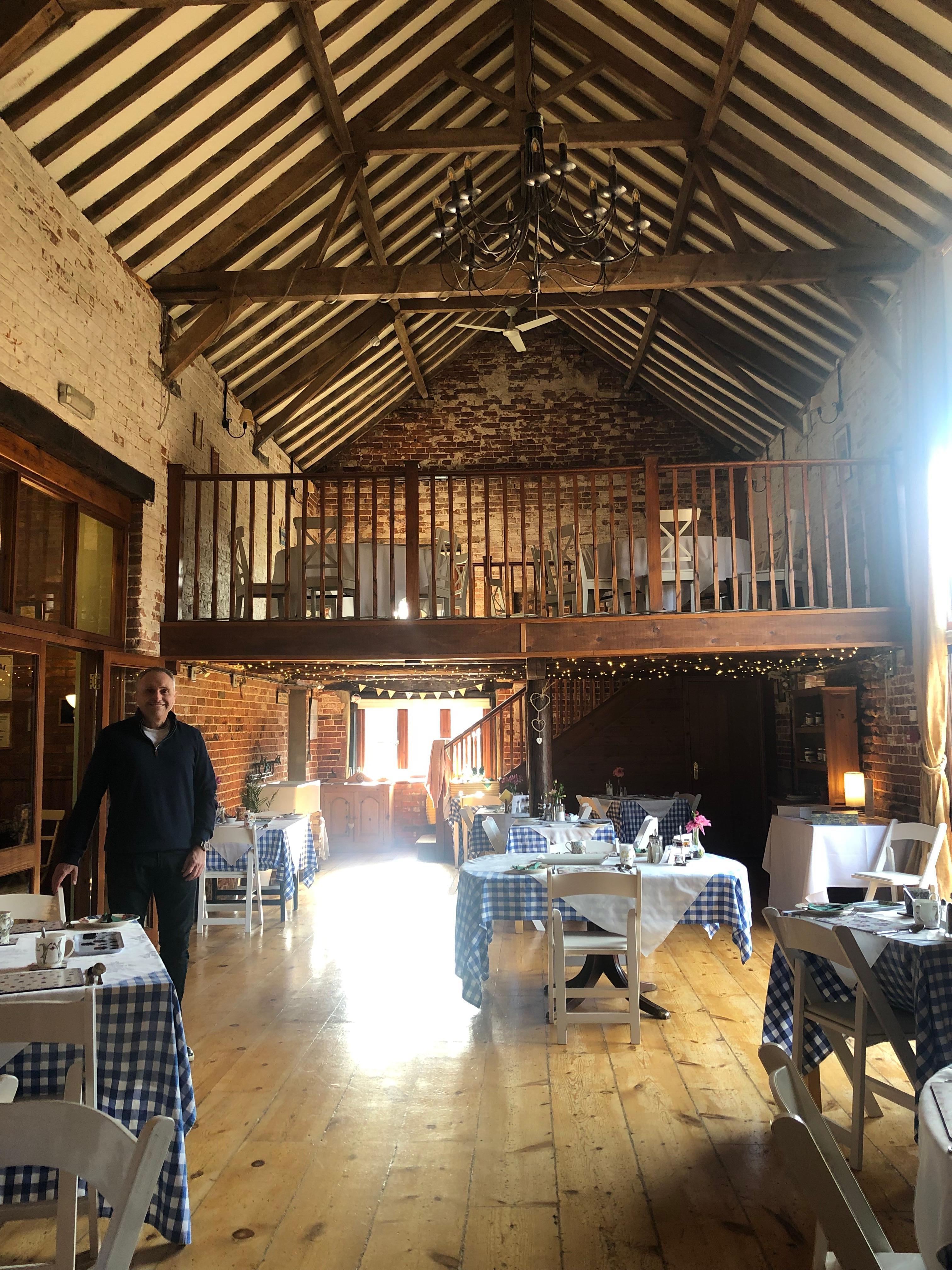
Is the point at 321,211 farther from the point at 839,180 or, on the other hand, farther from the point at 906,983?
the point at 906,983

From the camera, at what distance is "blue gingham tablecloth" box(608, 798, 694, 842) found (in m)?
9.69

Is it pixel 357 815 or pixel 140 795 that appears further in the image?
pixel 357 815

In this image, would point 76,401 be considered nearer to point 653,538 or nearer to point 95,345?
point 95,345

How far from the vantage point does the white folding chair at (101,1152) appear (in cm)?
146

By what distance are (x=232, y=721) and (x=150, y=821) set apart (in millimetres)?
5218

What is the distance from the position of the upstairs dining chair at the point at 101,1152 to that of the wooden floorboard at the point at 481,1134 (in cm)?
140

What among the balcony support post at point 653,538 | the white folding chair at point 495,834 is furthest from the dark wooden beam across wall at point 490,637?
the white folding chair at point 495,834

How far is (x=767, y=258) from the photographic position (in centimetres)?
697

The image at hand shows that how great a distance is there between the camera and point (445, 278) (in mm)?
→ 6938

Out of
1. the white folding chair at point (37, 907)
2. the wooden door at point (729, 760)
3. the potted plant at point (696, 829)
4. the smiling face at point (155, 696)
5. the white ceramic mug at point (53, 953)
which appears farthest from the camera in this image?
the wooden door at point (729, 760)

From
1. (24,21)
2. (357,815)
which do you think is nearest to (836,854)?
(357,815)

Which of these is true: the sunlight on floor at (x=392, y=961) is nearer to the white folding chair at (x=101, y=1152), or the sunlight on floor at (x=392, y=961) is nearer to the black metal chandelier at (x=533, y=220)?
the white folding chair at (x=101, y=1152)

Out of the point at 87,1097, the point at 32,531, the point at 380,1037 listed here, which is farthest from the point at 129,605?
the point at 87,1097

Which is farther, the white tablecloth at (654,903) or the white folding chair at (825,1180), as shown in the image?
the white tablecloth at (654,903)
